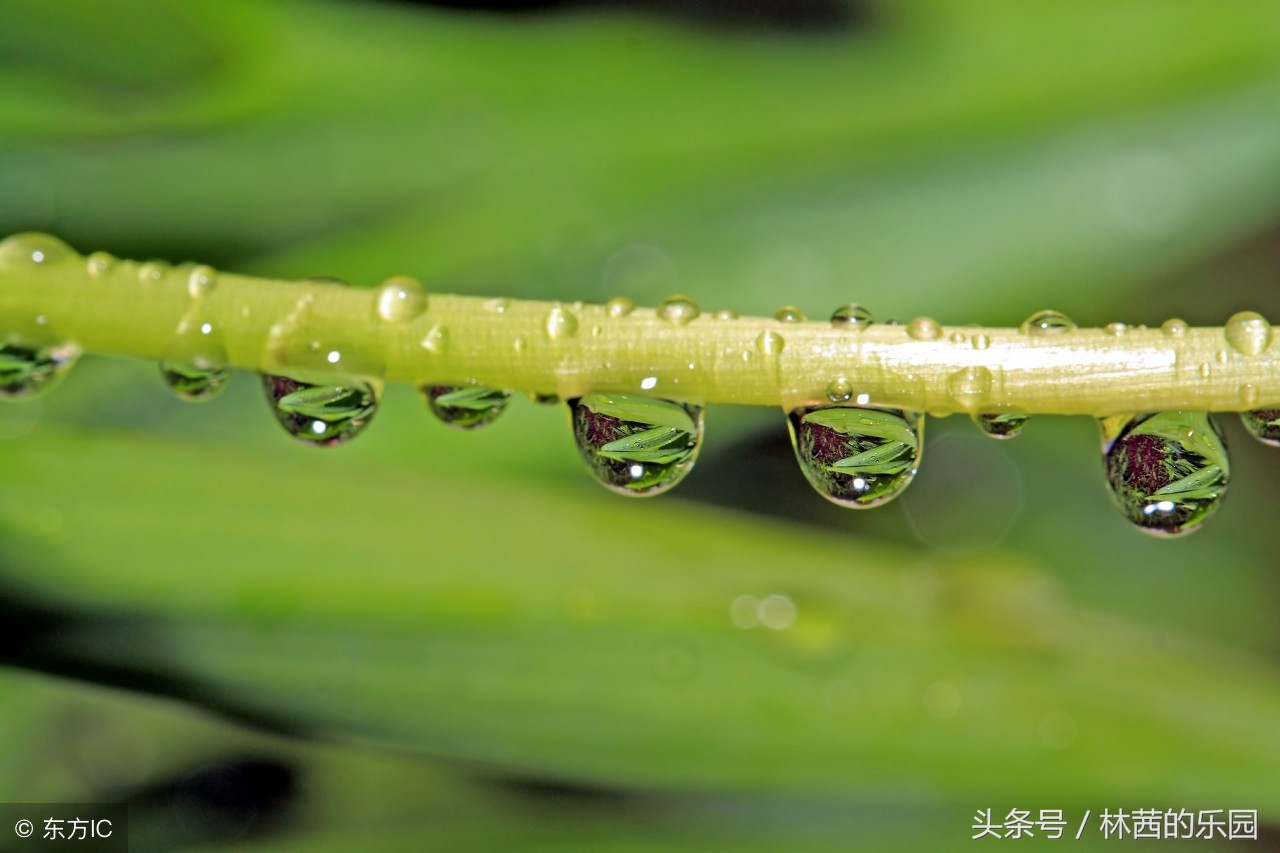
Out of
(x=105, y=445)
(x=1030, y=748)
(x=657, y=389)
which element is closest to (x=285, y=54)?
(x=105, y=445)

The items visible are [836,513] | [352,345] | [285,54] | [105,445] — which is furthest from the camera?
[836,513]

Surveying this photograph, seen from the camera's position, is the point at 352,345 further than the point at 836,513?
No

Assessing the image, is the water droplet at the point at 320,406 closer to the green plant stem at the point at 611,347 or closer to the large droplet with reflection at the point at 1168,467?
the green plant stem at the point at 611,347

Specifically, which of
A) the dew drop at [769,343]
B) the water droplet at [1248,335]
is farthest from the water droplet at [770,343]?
the water droplet at [1248,335]

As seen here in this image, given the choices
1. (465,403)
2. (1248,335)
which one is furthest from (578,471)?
(1248,335)

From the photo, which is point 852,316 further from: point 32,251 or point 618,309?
point 32,251

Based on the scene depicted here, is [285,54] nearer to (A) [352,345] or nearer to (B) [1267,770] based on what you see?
(A) [352,345]

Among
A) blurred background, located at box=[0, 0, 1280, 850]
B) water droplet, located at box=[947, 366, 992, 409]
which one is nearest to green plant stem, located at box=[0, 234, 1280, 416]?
water droplet, located at box=[947, 366, 992, 409]
